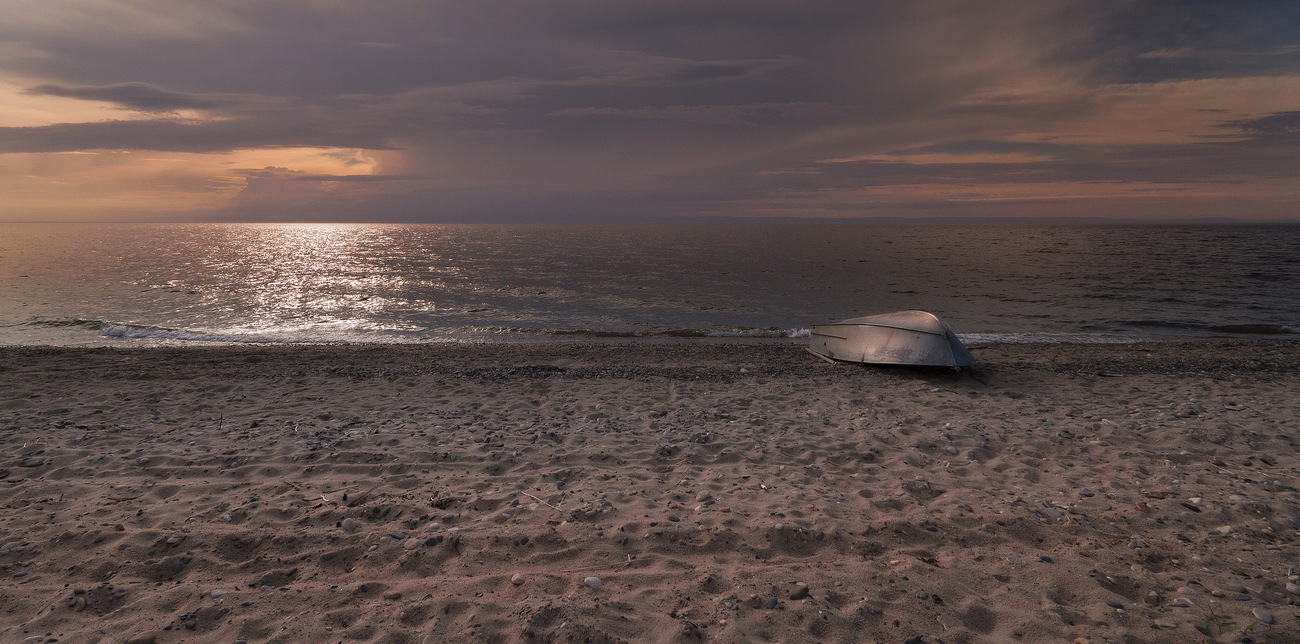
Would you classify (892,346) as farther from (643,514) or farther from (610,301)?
(610,301)

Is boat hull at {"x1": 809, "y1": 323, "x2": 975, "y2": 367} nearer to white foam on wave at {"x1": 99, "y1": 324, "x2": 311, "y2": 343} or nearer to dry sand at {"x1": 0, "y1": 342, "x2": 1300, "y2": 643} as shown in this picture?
dry sand at {"x1": 0, "y1": 342, "x2": 1300, "y2": 643}

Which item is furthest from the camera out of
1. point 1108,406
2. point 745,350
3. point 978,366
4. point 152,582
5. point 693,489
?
point 745,350

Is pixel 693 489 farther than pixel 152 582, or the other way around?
pixel 693 489

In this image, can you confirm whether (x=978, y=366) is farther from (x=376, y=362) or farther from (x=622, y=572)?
(x=376, y=362)

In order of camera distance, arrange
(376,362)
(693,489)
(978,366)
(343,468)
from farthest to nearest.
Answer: (376,362)
(978,366)
(343,468)
(693,489)

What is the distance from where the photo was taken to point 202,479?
21.0 feet

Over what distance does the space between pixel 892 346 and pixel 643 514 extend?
900 centimetres

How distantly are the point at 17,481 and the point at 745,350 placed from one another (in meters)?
13.7

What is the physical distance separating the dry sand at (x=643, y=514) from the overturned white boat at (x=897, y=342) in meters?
1.37

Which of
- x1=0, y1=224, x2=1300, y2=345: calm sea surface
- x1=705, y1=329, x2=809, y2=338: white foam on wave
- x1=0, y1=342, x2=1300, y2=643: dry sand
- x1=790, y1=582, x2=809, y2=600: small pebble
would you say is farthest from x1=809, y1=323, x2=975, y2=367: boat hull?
x1=790, y1=582, x2=809, y2=600: small pebble

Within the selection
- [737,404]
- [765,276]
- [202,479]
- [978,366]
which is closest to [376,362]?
[202,479]

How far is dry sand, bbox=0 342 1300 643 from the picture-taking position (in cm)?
410

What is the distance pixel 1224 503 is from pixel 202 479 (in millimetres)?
10892

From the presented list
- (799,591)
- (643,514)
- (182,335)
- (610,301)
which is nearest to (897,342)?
(643,514)
